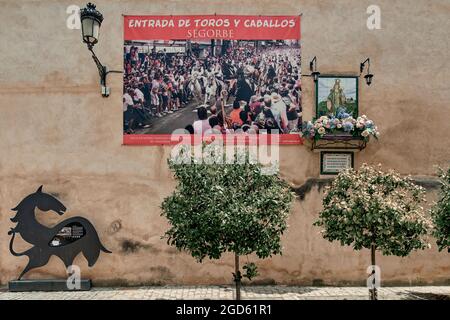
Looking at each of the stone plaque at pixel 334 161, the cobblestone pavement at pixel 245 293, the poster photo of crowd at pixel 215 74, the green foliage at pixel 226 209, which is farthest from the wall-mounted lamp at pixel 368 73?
the cobblestone pavement at pixel 245 293

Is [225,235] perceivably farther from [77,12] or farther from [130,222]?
[77,12]

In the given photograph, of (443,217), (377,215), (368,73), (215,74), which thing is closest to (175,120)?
(215,74)

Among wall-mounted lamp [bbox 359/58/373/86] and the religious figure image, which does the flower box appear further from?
wall-mounted lamp [bbox 359/58/373/86]

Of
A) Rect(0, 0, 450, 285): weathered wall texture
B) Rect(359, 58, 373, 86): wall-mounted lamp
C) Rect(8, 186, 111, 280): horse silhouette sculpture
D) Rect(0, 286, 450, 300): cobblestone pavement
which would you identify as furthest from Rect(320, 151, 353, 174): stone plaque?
Rect(8, 186, 111, 280): horse silhouette sculpture

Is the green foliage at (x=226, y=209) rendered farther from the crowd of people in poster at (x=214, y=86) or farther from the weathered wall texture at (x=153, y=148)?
the crowd of people in poster at (x=214, y=86)

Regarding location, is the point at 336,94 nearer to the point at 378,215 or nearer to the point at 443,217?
the point at 443,217

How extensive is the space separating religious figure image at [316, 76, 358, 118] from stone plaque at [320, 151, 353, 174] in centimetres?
109

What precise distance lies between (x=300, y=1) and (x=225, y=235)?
6984 millimetres

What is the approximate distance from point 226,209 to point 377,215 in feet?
8.66

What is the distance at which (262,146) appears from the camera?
10938mm

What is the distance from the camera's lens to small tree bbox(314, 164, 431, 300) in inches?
293

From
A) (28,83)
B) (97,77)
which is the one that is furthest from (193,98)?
(28,83)

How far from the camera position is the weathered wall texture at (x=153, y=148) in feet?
35.2

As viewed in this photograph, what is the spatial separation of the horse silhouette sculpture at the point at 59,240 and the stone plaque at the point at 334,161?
5.99 meters
